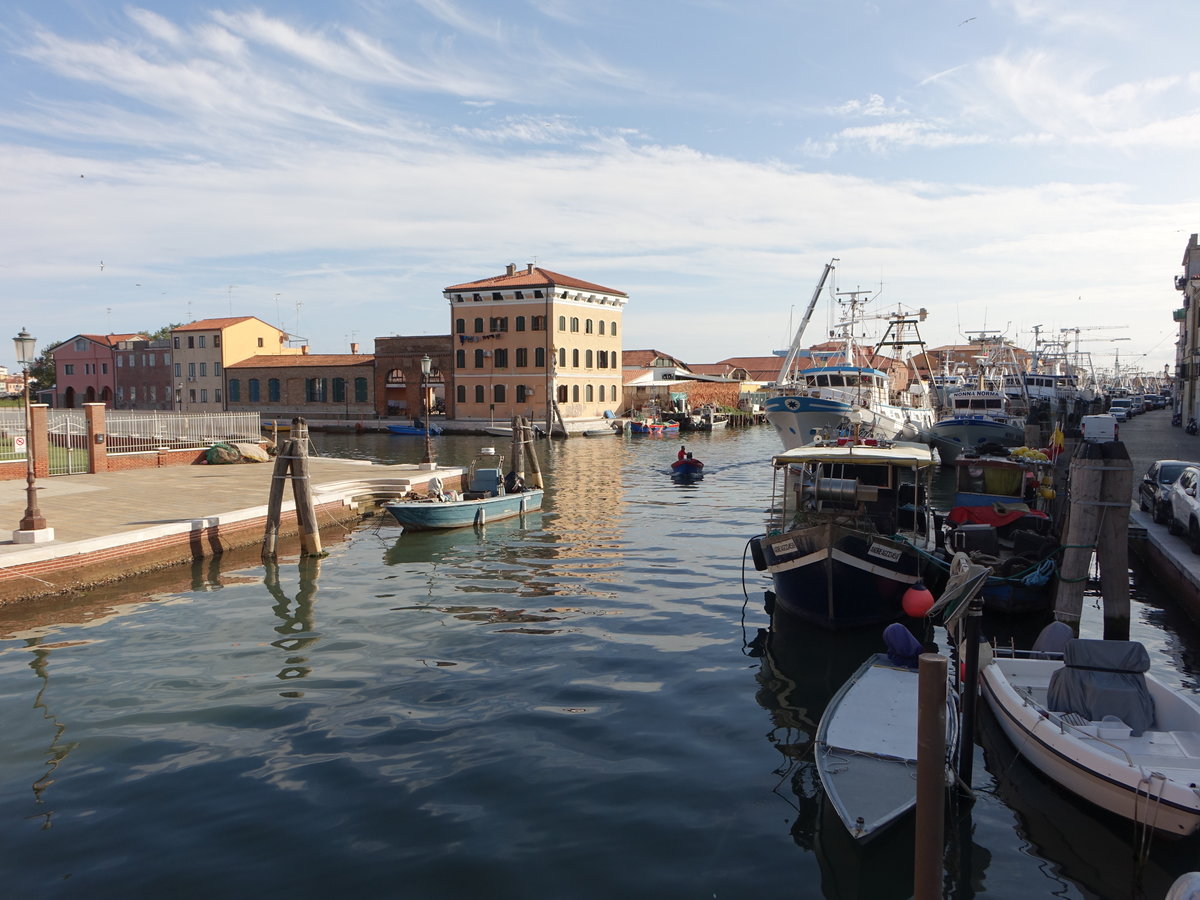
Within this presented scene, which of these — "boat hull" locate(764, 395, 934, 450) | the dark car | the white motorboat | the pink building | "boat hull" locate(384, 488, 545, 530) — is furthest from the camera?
the pink building

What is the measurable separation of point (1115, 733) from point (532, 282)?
61.1 metres

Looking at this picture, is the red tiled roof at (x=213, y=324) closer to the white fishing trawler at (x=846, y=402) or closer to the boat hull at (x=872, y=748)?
the white fishing trawler at (x=846, y=402)

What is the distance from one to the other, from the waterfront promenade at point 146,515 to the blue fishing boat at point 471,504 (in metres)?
2.29

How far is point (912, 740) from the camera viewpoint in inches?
332

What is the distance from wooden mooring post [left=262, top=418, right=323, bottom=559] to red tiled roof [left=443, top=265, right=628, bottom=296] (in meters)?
Answer: 47.5

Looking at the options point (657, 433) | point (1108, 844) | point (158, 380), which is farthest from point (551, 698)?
point (158, 380)

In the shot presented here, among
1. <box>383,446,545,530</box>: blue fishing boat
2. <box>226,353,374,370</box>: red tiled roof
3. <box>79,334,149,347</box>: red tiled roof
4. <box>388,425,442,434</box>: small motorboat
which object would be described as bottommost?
<box>383,446,545,530</box>: blue fishing boat

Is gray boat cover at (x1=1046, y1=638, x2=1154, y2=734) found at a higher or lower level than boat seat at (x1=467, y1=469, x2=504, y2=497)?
lower

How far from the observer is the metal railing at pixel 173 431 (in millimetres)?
29625

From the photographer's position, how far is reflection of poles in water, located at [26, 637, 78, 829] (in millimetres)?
8195

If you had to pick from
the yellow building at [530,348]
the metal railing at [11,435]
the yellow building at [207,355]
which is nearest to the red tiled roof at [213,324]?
the yellow building at [207,355]

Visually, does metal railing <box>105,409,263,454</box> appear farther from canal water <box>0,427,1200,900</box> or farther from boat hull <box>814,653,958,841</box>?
boat hull <box>814,653,958,841</box>

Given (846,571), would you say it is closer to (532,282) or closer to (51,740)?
(51,740)

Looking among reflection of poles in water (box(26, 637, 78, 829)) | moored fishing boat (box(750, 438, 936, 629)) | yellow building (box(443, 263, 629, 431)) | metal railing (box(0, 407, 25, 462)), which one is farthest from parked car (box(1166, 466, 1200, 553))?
yellow building (box(443, 263, 629, 431))
